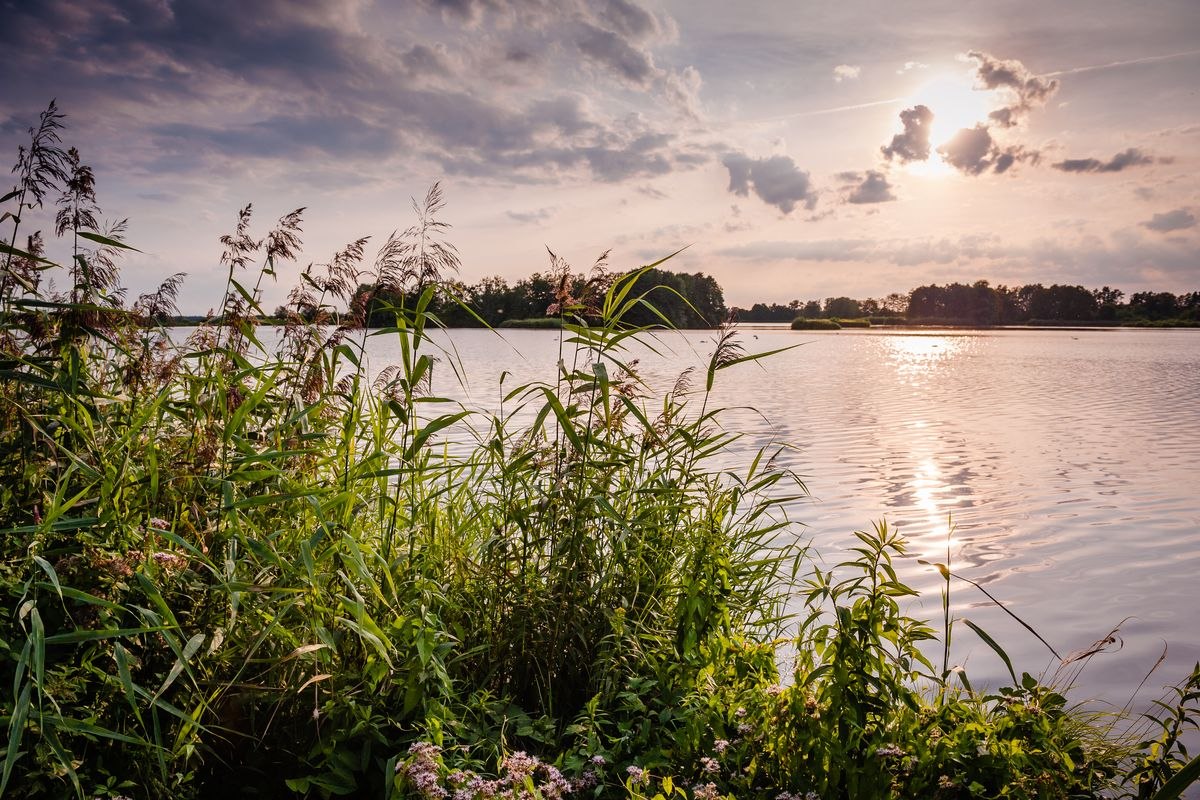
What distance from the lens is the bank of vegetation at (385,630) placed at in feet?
7.67

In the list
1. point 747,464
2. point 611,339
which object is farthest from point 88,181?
point 747,464

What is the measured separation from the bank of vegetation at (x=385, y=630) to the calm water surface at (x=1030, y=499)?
0.98m

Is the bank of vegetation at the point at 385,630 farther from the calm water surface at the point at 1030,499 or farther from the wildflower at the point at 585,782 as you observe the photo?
the calm water surface at the point at 1030,499

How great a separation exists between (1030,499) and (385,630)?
7973mm

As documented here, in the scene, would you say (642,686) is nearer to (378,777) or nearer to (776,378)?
(378,777)

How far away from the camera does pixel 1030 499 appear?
8188 millimetres

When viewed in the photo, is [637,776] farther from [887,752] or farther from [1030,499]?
[1030,499]

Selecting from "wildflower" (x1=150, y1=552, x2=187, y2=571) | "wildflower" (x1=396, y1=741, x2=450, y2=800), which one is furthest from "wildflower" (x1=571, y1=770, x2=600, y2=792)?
"wildflower" (x1=150, y1=552, x2=187, y2=571)

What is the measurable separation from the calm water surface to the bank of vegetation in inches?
38.6

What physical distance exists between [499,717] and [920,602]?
12.8 feet

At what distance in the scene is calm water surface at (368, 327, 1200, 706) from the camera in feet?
16.5

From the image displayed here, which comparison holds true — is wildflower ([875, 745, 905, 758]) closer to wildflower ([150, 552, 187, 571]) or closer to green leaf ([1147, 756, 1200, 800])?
green leaf ([1147, 756, 1200, 800])

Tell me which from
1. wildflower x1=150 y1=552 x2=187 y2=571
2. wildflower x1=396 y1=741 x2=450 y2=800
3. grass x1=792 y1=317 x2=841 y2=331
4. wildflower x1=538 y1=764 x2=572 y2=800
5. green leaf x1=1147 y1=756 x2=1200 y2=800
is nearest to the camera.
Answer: green leaf x1=1147 y1=756 x2=1200 y2=800

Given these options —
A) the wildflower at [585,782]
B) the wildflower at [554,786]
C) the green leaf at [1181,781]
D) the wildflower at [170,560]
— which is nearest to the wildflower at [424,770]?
the wildflower at [554,786]
